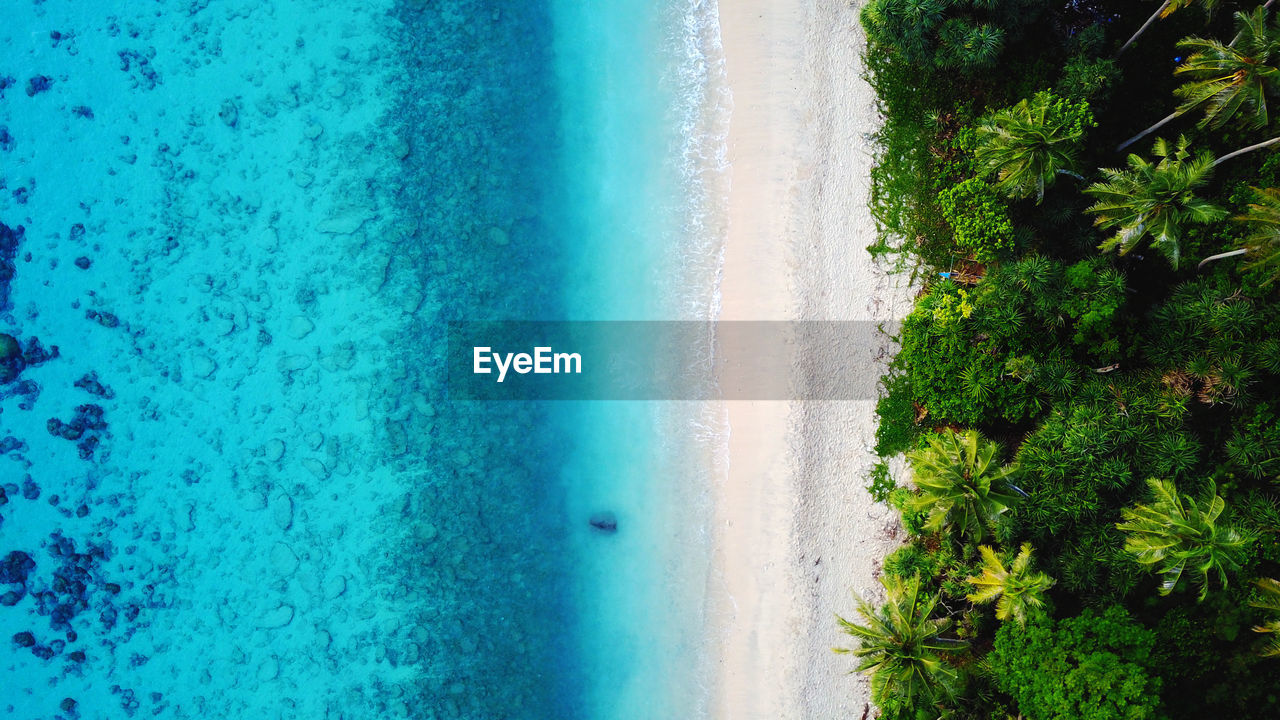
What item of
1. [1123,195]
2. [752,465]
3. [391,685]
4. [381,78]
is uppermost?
[381,78]

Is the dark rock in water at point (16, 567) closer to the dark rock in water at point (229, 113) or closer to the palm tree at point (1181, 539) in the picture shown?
the dark rock in water at point (229, 113)

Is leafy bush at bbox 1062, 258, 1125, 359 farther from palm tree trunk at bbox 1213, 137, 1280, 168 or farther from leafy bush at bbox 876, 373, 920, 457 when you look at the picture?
leafy bush at bbox 876, 373, 920, 457

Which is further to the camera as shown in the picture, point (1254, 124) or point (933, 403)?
point (933, 403)

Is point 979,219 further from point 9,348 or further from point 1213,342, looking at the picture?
point 9,348

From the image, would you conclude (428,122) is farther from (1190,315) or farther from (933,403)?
(1190,315)

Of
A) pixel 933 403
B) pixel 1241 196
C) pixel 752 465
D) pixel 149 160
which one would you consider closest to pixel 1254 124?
pixel 1241 196

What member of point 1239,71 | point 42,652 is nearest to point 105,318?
point 42,652

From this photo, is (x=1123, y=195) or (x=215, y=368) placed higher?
(x=1123, y=195)
